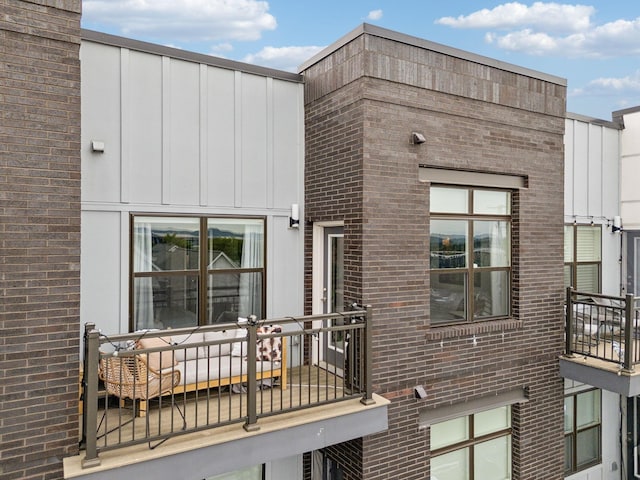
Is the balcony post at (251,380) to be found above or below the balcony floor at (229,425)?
above

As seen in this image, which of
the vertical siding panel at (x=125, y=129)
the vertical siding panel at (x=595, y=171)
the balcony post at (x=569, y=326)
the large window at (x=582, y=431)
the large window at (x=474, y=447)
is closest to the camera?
the vertical siding panel at (x=125, y=129)

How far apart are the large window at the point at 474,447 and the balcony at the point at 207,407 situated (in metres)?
1.78

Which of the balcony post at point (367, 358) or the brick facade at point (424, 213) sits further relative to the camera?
the brick facade at point (424, 213)

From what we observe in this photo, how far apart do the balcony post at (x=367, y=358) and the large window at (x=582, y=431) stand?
5.20m

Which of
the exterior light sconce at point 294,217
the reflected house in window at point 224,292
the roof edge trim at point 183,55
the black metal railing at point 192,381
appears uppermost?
the roof edge trim at point 183,55

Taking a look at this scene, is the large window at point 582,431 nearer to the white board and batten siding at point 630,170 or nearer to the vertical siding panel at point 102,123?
the white board and batten siding at point 630,170

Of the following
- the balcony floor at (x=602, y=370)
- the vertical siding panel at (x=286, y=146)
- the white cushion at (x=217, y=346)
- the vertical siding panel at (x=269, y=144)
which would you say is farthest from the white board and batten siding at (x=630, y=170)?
the white cushion at (x=217, y=346)

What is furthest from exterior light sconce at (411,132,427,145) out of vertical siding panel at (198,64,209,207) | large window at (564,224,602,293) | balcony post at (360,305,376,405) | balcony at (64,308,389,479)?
large window at (564,224,602,293)

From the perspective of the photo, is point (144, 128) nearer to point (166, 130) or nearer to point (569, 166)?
point (166, 130)

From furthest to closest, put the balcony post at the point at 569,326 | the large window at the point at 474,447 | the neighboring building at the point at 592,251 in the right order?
1. the neighboring building at the point at 592,251
2. the balcony post at the point at 569,326
3. the large window at the point at 474,447

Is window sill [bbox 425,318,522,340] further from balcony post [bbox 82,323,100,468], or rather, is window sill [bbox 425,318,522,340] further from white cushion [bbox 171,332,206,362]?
balcony post [bbox 82,323,100,468]

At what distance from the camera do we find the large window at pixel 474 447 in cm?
633

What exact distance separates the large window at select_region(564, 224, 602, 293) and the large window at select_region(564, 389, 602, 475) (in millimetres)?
2100

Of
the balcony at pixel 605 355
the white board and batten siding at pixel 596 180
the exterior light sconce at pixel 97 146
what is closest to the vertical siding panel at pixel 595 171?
the white board and batten siding at pixel 596 180
